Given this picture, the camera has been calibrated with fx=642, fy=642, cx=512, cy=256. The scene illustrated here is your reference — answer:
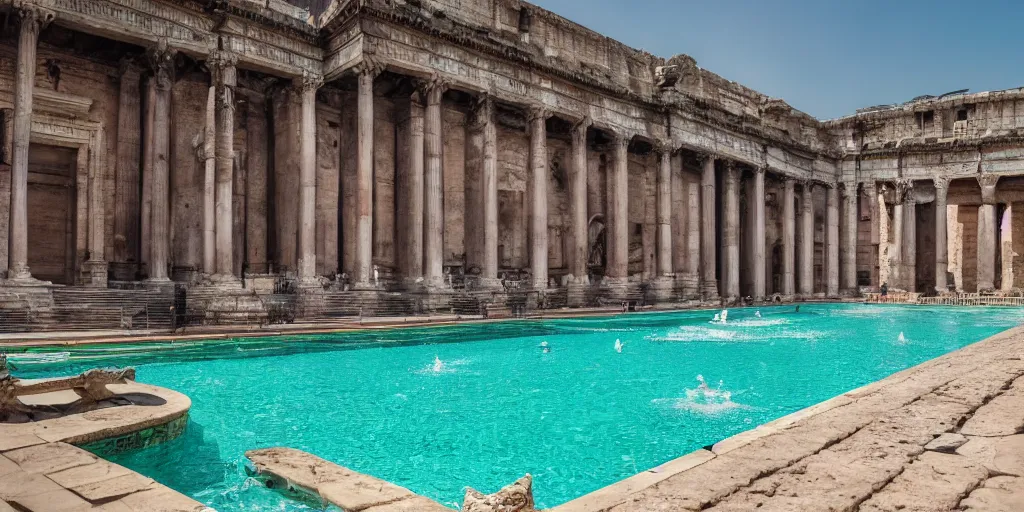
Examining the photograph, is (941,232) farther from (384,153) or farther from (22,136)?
(22,136)

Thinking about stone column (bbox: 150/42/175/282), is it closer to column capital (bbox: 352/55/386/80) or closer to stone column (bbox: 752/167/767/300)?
column capital (bbox: 352/55/386/80)

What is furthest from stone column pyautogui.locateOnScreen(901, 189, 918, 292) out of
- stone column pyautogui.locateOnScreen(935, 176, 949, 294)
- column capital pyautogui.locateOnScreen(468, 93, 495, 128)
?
column capital pyautogui.locateOnScreen(468, 93, 495, 128)

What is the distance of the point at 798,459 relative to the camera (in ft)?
12.8

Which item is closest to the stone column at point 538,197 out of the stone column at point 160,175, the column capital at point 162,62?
the column capital at point 162,62

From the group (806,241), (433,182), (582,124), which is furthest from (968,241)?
(433,182)

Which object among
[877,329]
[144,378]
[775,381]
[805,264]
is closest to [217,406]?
[144,378]

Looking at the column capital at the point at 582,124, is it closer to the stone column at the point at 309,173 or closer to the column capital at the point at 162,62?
the stone column at the point at 309,173

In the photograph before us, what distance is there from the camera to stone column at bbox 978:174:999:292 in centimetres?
3272

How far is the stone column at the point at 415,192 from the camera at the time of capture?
19469mm

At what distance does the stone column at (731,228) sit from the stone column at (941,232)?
1227cm

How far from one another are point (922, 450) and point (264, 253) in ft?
61.7

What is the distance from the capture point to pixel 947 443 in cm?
420

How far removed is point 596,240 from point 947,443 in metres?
22.9

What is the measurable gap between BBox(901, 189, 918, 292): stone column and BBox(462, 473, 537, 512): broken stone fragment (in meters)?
37.6
